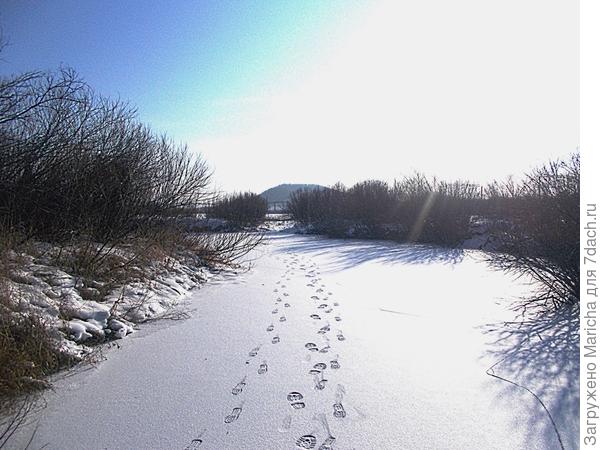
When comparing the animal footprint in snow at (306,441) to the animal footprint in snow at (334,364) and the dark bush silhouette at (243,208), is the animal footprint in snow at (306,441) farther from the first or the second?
the dark bush silhouette at (243,208)

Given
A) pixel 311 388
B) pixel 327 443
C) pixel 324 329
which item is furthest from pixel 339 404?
pixel 324 329

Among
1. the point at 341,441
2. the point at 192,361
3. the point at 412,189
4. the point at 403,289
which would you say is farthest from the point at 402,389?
the point at 412,189

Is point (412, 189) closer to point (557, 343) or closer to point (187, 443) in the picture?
point (557, 343)

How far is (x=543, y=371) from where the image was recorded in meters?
2.62

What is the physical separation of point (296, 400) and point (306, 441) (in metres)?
0.42

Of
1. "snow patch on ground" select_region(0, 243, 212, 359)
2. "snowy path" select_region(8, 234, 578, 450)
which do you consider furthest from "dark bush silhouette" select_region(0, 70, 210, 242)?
"snowy path" select_region(8, 234, 578, 450)

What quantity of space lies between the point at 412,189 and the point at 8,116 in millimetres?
17637

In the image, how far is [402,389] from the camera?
238 cm

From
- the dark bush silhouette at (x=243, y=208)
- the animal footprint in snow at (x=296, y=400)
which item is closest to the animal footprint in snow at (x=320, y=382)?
the animal footprint in snow at (x=296, y=400)

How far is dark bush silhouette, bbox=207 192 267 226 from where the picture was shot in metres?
25.5

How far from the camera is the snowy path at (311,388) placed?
6.19 feet

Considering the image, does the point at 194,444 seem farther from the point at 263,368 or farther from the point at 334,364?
the point at 334,364

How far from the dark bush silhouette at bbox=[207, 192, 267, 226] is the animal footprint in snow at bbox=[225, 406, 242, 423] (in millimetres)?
22400

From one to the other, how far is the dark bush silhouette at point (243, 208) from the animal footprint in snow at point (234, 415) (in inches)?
882
